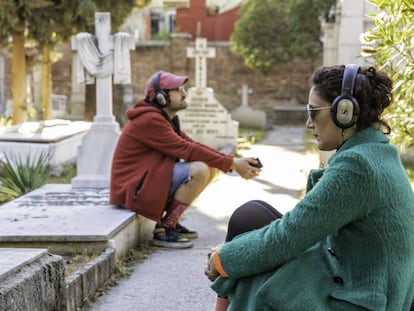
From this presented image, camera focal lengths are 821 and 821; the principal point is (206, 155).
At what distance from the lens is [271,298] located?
8.85 feet

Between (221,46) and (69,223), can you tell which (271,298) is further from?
(221,46)

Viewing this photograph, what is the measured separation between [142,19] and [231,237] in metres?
30.5

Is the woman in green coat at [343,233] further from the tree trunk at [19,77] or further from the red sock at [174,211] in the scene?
the tree trunk at [19,77]

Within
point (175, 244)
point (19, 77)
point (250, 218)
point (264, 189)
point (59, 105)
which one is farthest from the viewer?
point (59, 105)

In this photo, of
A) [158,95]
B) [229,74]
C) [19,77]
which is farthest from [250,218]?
[229,74]

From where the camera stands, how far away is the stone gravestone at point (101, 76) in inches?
330

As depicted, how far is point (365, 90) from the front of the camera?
2.72 metres

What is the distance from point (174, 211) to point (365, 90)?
149 inches

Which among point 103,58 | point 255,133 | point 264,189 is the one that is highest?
point 103,58

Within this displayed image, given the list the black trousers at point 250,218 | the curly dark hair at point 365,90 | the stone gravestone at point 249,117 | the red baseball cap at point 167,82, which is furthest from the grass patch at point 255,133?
the curly dark hair at point 365,90

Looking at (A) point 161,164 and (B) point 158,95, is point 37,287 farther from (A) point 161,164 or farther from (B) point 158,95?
(B) point 158,95

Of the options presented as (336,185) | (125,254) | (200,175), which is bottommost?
(125,254)

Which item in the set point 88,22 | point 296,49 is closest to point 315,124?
point 88,22

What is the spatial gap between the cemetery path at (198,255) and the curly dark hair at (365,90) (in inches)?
82.8
